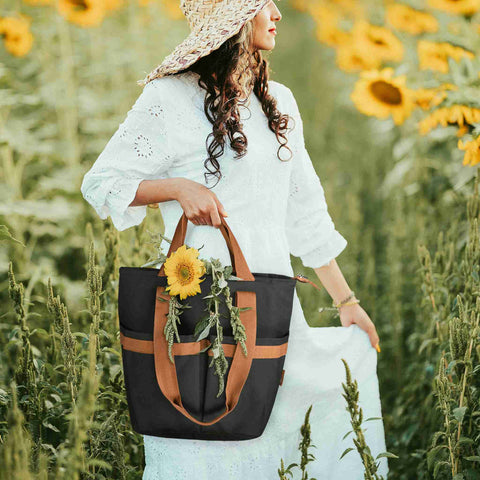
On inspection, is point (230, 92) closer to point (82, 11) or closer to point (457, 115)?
point (457, 115)

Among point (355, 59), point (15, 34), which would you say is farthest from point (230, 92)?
point (355, 59)

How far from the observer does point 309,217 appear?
1.99 meters

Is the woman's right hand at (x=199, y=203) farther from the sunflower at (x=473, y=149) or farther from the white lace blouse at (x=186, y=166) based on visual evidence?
the sunflower at (x=473, y=149)

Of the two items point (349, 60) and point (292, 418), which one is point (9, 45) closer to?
point (349, 60)

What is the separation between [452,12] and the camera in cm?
361

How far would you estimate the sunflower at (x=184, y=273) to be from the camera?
1.57m

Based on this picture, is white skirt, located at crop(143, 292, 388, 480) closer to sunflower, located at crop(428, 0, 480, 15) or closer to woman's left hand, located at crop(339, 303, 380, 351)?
woman's left hand, located at crop(339, 303, 380, 351)

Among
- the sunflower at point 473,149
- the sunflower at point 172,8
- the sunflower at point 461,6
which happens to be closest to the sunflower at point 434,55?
the sunflower at point 461,6

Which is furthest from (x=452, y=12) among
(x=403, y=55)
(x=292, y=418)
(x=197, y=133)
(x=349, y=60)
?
(x=292, y=418)

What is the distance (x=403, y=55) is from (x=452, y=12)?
642mm

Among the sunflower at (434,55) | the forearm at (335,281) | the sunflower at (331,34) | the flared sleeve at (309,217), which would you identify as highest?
the sunflower at (331,34)

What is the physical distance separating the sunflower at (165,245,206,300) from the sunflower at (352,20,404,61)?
9.99ft

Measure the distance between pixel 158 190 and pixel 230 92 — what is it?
13.6 inches

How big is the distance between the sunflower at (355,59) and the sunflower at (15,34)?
210cm
